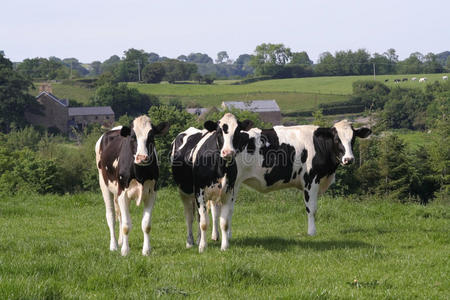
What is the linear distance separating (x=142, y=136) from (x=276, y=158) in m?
3.83

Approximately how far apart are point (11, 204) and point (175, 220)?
564cm

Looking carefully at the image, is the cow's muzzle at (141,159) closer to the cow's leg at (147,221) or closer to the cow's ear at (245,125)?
the cow's leg at (147,221)

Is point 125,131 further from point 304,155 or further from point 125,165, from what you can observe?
point 304,155

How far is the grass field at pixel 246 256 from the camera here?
755 centimetres

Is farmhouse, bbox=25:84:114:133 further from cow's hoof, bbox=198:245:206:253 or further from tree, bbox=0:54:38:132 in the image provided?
cow's hoof, bbox=198:245:206:253

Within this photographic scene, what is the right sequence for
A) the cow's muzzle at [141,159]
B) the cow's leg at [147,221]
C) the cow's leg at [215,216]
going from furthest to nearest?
the cow's leg at [215,216] < the cow's leg at [147,221] < the cow's muzzle at [141,159]

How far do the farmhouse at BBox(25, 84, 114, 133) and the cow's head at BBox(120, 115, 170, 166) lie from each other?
14293cm

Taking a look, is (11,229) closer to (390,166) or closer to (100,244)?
(100,244)

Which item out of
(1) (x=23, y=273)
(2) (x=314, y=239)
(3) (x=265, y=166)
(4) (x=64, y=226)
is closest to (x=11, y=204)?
(4) (x=64, y=226)

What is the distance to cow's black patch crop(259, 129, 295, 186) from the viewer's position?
518 inches

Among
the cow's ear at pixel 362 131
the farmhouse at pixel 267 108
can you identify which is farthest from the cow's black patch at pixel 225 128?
the farmhouse at pixel 267 108

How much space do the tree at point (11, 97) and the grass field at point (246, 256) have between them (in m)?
125

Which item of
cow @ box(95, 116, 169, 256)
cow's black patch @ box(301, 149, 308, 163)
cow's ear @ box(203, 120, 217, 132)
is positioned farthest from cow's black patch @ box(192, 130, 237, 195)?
cow's black patch @ box(301, 149, 308, 163)

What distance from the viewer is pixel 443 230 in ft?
44.1
